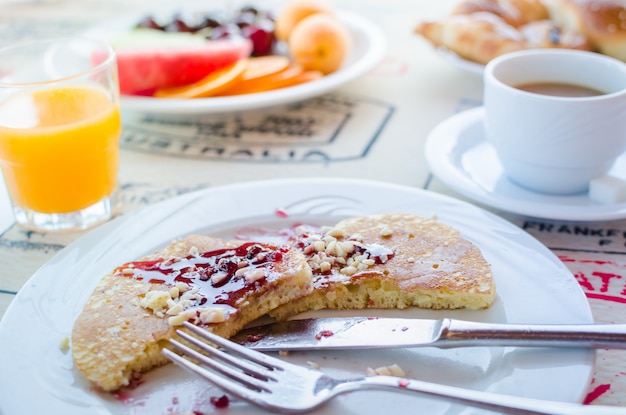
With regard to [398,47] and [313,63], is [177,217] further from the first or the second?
[398,47]

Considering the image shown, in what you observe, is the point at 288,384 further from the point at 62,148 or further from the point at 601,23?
the point at 601,23

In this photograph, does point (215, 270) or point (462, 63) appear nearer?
point (215, 270)

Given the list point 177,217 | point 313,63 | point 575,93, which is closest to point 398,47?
point 313,63

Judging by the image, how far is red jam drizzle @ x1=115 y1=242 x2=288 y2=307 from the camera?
1.10 metres

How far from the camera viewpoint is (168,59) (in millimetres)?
2094

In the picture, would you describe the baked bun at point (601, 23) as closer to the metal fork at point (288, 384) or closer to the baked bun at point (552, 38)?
the baked bun at point (552, 38)

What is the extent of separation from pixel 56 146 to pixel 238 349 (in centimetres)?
71

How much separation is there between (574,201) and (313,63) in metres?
1.06

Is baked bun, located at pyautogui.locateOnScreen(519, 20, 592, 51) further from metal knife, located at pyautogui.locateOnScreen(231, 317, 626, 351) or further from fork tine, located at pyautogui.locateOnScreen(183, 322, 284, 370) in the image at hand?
fork tine, located at pyautogui.locateOnScreen(183, 322, 284, 370)

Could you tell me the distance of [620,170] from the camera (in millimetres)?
1552

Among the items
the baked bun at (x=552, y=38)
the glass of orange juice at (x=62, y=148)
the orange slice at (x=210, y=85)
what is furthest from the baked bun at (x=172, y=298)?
the baked bun at (x=552, y=38)

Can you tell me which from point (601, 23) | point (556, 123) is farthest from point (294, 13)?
point (556, 123)

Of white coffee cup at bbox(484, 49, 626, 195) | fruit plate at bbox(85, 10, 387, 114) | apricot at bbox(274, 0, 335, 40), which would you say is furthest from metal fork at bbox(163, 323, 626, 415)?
apricot at bbox(274, 0, 335, 40)

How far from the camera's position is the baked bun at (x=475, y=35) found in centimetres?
209
